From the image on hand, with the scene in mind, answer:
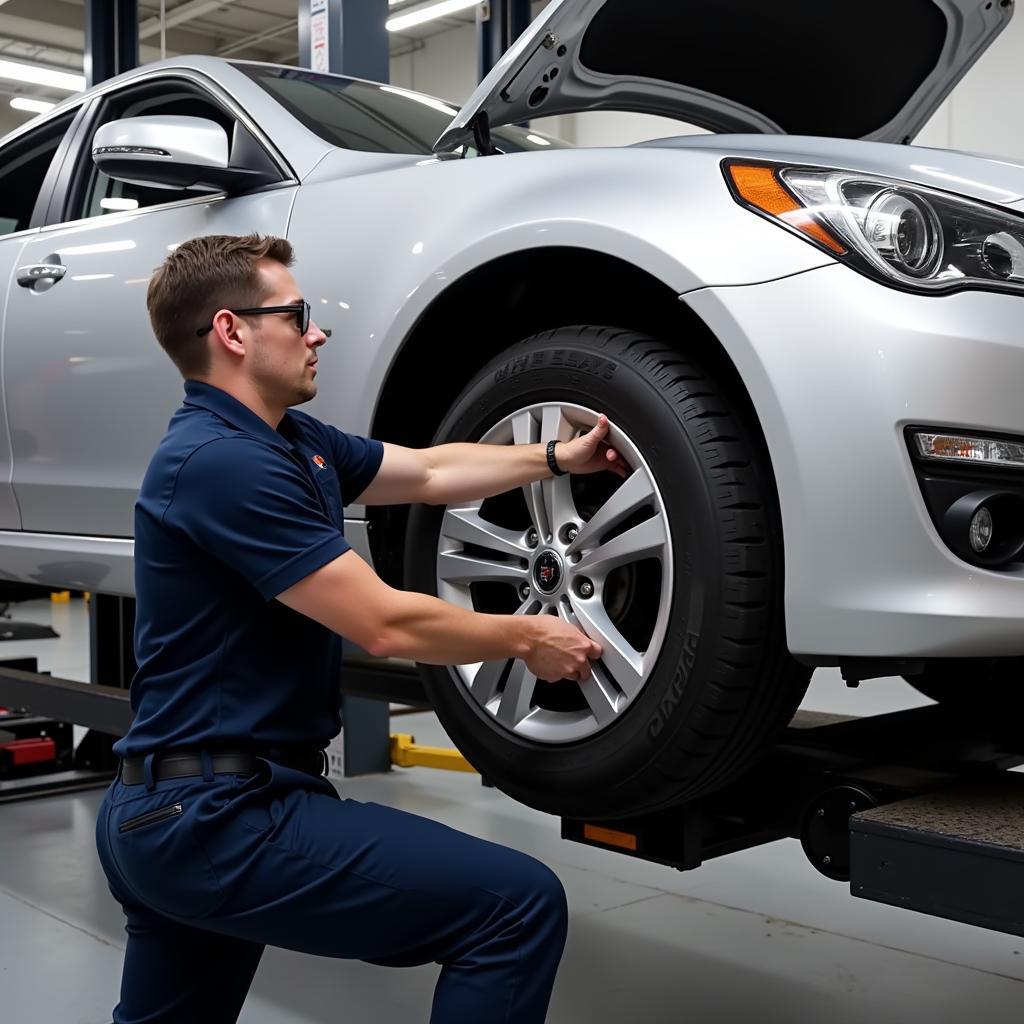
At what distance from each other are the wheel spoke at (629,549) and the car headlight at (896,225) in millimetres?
388

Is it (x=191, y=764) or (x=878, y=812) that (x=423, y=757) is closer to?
(x=191, y=764)

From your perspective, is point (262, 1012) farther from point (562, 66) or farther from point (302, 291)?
point (562, 66)

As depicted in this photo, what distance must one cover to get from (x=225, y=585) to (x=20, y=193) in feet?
7.57

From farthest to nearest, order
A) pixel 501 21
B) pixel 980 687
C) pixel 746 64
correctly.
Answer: pixel 501 21 → pixel 746 64 → pixel 980 687

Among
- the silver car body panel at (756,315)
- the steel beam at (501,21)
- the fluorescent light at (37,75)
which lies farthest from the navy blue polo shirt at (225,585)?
the fluorescent light at (37,75)

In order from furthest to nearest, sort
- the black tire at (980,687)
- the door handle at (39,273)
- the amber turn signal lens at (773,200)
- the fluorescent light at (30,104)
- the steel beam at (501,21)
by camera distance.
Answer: the fluorescent light at (30,104)
the steel beam at (501,21)
the door handle at (39,273)
the black tire at (980,687)
the amber turn signal lens at (773,200)

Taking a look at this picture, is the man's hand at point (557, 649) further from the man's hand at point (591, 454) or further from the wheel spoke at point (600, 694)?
the man's hand at point (591, 454)

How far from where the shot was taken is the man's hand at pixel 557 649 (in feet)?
5.10

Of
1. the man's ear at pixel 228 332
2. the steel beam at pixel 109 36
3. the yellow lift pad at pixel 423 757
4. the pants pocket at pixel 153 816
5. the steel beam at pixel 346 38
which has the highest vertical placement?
the steel beam at pixel 109 36

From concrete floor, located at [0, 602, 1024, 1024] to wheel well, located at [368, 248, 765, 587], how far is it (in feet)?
2.82

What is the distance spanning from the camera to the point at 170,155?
85.0 inches

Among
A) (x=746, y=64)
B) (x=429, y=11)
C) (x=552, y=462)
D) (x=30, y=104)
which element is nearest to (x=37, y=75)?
(x=30, y=104)

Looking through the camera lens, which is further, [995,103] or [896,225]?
[995,103]

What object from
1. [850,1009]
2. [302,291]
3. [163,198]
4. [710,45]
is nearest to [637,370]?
[302,291]
